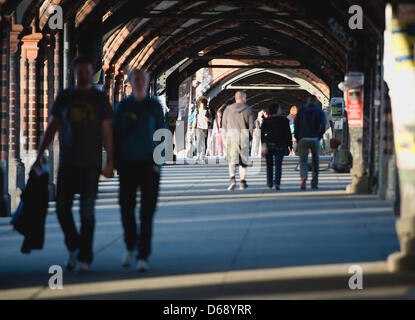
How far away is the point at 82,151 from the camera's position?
7141 millimetres

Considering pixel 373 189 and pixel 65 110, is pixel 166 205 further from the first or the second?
pixel 65 110

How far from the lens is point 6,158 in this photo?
1254cm

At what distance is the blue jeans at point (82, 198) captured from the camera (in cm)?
714

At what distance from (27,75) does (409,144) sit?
10544mm

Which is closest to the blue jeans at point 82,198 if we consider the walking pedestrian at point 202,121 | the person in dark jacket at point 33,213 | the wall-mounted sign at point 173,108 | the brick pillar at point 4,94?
the person in dark jacket at point 33,213

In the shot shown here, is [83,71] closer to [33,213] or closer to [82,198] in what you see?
[82,198]

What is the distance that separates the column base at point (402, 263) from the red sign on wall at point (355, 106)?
9169 millimetres

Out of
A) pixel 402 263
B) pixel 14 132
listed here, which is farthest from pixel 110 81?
pixel 402 263

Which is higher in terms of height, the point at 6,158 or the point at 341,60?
the point at 341,60

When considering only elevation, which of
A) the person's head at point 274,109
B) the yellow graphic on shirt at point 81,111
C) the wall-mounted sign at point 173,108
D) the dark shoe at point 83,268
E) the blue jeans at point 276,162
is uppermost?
the wall-mounted sign at point 173,108

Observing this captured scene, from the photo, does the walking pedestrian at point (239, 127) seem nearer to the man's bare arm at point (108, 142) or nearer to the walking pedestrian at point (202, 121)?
the walking pedestrian at point (202, 121)

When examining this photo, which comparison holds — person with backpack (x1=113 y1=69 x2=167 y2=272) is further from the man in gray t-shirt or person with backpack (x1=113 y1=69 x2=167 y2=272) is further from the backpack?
the man in gray t-shirt
